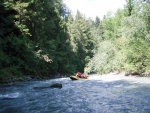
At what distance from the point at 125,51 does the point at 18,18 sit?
13481 mm

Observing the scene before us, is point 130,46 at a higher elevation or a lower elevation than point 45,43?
lower

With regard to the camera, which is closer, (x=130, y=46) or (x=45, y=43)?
(x=130, y=46)

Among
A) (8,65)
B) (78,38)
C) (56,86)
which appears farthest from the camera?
(78,38)

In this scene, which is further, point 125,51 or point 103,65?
point 103,65

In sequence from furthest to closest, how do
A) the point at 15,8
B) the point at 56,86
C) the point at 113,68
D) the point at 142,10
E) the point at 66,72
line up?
1. the point at 66,72
2. the point at 113,68
3. the point at 15,8
4. the point at 142,10
5. the point at 56,86

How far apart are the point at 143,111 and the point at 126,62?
756 inches

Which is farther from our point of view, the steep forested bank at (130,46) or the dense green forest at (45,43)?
the dense green forest at (45,43)

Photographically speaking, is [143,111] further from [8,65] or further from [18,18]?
[18,18]

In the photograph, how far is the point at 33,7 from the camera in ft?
106

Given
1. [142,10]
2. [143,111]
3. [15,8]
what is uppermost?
[15,8]

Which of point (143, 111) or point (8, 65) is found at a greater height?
point (8, 65)

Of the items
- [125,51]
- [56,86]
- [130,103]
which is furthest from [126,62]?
[130,103]

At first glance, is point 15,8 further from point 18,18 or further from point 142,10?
point 142,10

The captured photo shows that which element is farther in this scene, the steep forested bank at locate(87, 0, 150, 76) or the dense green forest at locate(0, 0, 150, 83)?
the dense green forest at locate(0, 0, 150, 83)
